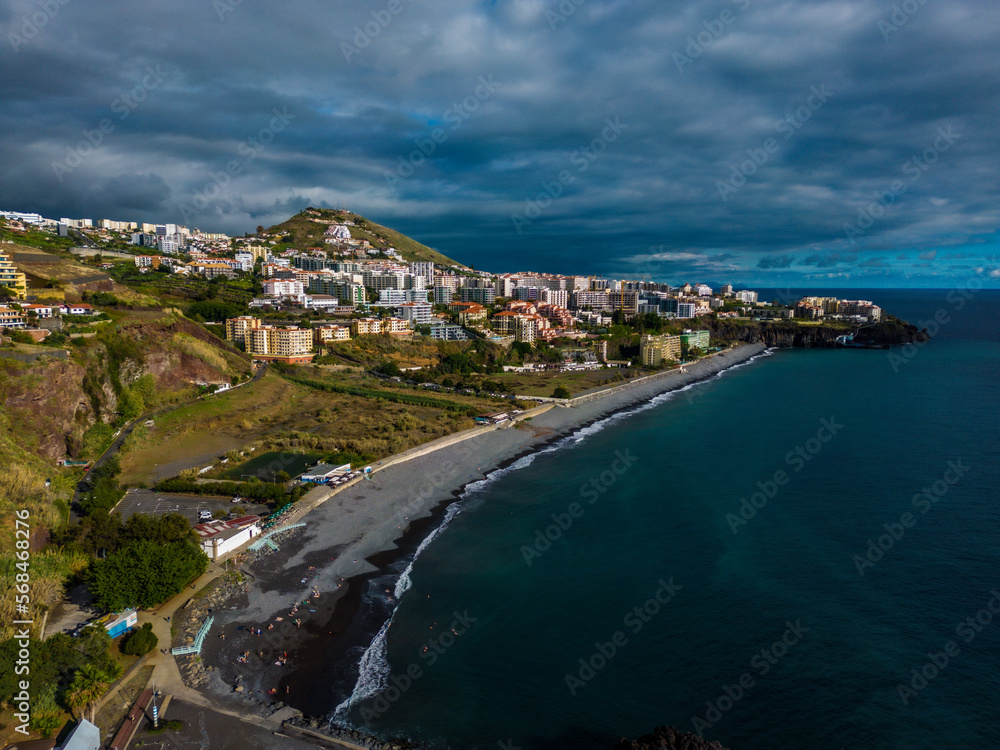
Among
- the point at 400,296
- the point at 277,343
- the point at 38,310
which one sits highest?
the point at 400,296

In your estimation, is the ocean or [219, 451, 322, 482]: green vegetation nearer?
the ocean

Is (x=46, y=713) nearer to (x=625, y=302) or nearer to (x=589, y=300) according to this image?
(x=589, y=300)

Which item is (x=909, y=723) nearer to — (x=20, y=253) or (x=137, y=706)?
(x=137, y=706)

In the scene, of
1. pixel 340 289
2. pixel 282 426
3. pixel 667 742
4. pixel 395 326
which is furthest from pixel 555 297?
pixel 667 742

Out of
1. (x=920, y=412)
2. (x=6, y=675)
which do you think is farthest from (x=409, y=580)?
(x=920, y=412)

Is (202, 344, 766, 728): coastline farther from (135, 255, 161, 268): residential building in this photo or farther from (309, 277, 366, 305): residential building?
(135, 255, 161, 268): residential building

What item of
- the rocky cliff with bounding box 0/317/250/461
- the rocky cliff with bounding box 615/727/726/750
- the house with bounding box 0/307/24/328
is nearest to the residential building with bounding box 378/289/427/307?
the rocky cliff with bounding box 0/317/250/461
